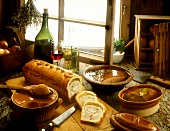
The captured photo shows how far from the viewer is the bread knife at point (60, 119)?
100 centimetres

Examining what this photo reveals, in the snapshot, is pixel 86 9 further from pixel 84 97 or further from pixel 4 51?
pixel 84 97

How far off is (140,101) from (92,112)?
20 cm

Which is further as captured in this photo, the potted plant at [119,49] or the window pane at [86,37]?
the potted plant at [119,49]

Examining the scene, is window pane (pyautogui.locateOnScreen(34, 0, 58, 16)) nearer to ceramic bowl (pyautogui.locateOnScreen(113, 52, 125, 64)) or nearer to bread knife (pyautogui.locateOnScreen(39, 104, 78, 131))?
ceramic bowl (pyautogui.locateOnScreen(113, 52, 125, 64))

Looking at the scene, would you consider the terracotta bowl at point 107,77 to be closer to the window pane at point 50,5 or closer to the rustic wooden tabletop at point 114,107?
the rustic wooden tabletop at point 114,107

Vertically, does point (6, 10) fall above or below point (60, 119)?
above

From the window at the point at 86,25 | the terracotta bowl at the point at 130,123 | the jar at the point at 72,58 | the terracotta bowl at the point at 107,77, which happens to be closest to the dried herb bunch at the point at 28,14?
the window at the point at 86,25

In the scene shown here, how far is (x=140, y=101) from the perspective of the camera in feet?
3.75

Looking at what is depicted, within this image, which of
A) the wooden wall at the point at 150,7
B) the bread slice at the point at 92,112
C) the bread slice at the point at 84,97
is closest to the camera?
the bread slice at the point at 92,112

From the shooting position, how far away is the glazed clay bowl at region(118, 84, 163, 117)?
3.69 feet

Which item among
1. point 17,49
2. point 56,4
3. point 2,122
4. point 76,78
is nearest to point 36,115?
point 2,122

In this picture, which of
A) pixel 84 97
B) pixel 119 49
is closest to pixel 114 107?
pixel 84 97

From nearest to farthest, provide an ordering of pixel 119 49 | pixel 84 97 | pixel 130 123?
pixel 130 123 < pixel 84 97 < pixel 119 49

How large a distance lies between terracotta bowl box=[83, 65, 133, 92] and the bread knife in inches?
7.2
